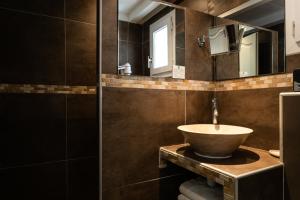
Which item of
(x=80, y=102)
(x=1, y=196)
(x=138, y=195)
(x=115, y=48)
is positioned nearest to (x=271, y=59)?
(x=115, y=48)

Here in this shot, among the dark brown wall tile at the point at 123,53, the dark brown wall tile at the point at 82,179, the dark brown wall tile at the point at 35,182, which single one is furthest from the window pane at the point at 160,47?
the dark brown wall tile at the point at 35,182

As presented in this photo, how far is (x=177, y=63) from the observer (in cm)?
151

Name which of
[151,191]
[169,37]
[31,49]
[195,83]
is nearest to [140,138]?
[151,191]

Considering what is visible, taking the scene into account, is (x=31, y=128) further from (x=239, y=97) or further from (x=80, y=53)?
(x=239, y=97)

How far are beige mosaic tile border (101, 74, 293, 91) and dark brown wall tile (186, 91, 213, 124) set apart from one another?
0.05 meters

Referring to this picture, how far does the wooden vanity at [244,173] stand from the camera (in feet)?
2.96

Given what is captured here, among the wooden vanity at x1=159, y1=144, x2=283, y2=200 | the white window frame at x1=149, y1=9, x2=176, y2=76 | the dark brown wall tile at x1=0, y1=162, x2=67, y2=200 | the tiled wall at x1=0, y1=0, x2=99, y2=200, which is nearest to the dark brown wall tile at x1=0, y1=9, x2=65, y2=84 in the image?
the tiled wall at x1=0, y1=0, x2=99, y2=200

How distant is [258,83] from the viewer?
136 cm

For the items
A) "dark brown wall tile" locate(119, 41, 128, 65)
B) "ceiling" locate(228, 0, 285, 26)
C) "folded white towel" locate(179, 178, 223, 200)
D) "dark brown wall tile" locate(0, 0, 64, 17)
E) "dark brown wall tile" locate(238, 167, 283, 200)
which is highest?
"dark brown wall tile" locate(0, 0, 64, 17)

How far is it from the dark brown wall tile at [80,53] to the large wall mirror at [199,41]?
0.69 m

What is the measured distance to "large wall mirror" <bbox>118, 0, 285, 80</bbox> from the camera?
1294 mm

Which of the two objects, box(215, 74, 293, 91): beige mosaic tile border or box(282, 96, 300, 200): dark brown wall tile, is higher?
box(215, 74, 293, 91): beige mosaic tile border

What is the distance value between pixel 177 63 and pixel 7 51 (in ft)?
4.33

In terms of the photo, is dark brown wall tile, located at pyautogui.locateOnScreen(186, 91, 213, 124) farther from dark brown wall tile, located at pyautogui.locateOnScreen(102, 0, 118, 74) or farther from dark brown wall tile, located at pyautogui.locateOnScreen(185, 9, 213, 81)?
dark brown wall tile, located at pyautogui.locateOnScreen(102, 0, 118, 74)
